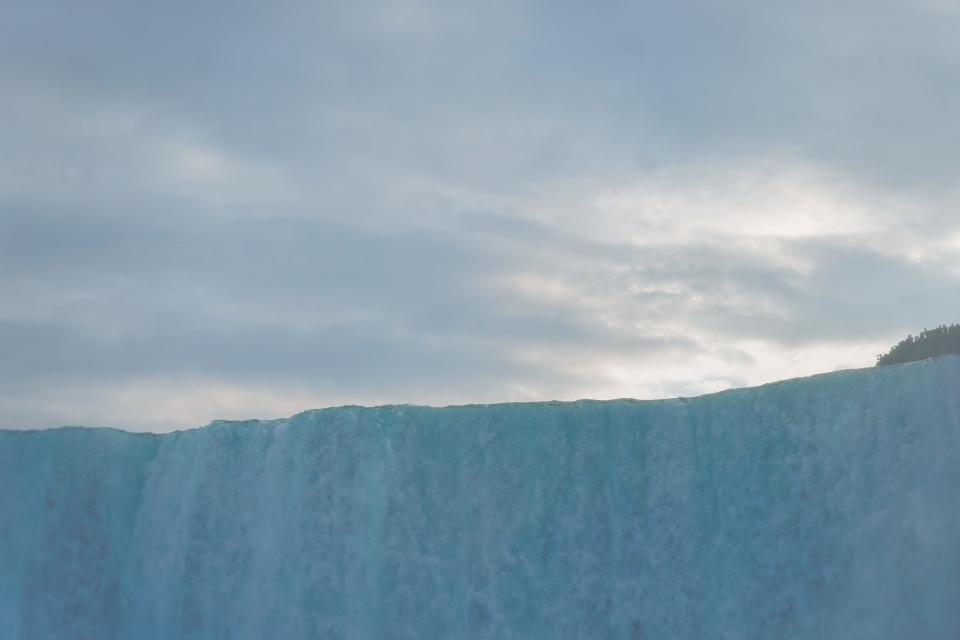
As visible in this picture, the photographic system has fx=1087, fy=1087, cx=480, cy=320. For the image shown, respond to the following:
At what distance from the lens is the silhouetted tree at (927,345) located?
30.6 metres

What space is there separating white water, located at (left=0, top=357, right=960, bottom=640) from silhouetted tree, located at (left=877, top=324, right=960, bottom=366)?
57.9 ft

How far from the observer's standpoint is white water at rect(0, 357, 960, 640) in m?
13.3

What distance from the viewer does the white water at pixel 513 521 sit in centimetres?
1328

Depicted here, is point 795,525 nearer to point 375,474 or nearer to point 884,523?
point 884,523

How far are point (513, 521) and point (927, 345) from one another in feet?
66.2

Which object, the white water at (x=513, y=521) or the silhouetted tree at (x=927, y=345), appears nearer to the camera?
the white water at (x=513, y=521)

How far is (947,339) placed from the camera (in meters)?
31.0

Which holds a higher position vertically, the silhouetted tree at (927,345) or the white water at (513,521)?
the silhouetted tree at (927,345)

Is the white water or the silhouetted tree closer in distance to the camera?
the white water

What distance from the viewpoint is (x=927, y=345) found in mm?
31641

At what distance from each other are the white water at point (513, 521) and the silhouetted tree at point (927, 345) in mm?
17650

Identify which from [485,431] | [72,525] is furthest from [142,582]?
[485,431]

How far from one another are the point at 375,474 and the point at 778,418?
21.3 ft

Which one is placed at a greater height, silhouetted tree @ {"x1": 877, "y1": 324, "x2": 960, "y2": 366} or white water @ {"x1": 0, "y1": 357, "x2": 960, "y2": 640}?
silhouetted tree @ {"x1": 877, "y1": 324, "x2": 960, "y2": 366}
